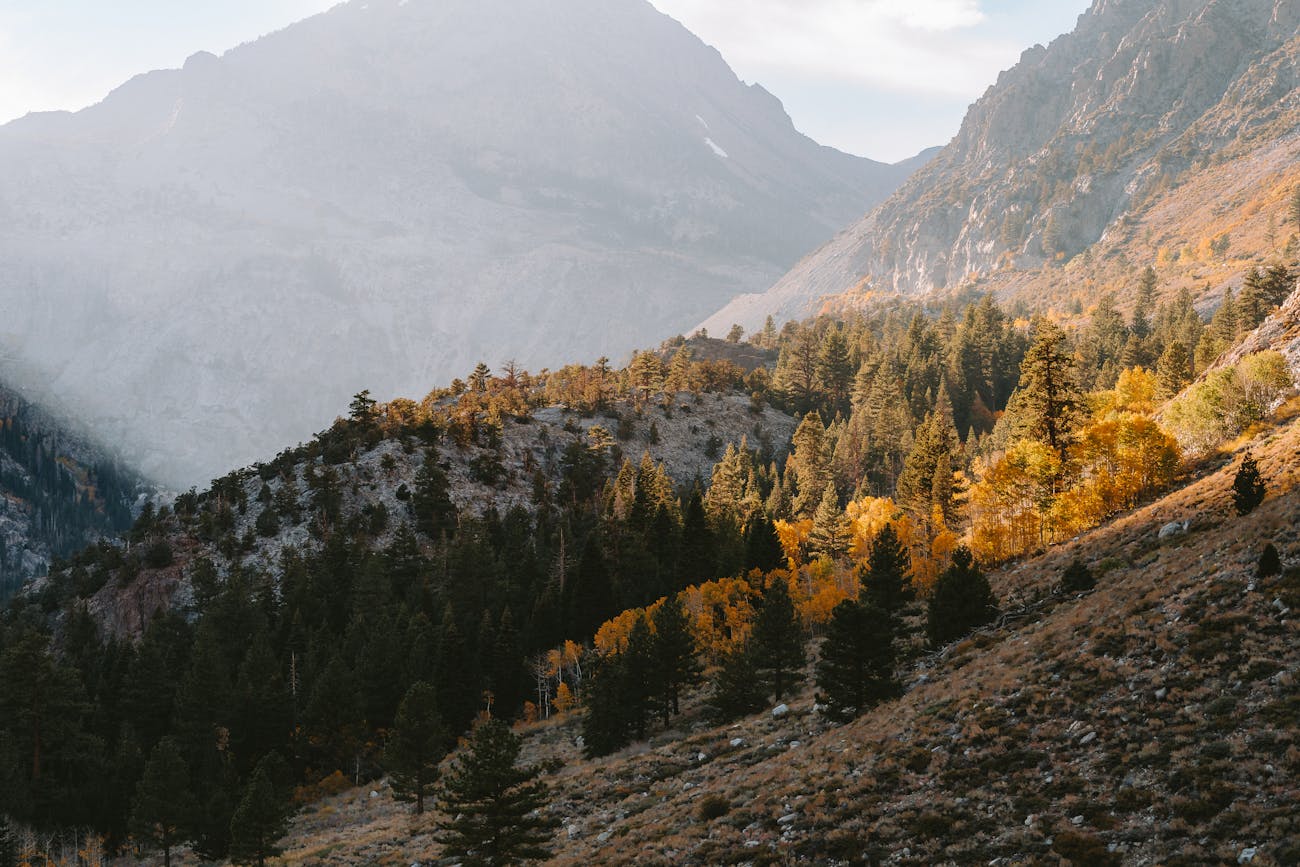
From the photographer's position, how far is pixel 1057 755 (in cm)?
2288

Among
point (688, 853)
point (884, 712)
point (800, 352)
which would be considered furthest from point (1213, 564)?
point (800, 352)

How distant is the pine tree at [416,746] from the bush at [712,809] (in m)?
31.3

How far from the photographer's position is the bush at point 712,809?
97.5ft

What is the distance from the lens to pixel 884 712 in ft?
116

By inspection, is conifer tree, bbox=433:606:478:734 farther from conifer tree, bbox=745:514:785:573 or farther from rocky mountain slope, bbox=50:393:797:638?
rocky mountain slope, bbox=50:393:797:638

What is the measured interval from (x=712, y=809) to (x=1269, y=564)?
21.3 metres

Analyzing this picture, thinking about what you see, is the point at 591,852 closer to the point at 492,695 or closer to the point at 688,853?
the point at 688,853

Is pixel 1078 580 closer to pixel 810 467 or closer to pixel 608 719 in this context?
pixel 608 719

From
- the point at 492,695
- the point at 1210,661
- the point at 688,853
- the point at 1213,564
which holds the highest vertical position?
the point at 1213,564

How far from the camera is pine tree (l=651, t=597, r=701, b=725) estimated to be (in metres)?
57.5

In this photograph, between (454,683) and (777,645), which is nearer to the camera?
(777,645)

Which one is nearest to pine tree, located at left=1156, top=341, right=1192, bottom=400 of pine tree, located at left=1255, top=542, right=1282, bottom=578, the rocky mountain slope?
the rocky mountain slope

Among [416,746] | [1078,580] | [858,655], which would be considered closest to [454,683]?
[416,746]

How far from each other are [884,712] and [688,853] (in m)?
13.1
